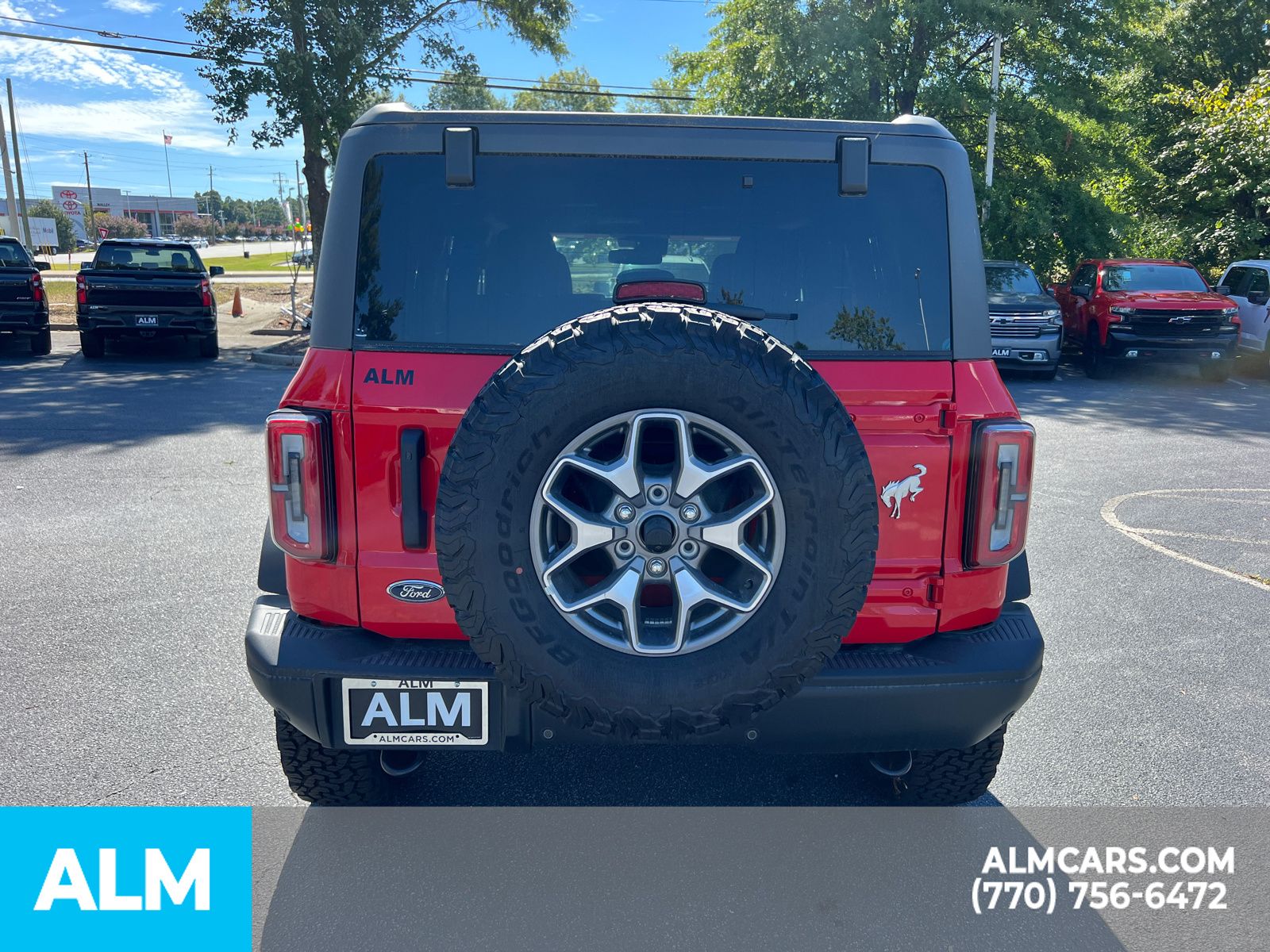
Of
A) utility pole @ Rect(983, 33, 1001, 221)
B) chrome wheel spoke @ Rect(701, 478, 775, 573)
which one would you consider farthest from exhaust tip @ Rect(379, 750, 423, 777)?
utility pole @ Rect(983, 33, 1001, 221)

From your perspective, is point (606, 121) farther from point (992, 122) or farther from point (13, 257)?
point (992, 122)

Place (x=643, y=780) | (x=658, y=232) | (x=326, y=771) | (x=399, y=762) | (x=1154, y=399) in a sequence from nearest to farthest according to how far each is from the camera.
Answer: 1. (x=658, y=232)
2. (x=326, y=771)
3. (x=399, y=762)
4. (x=643, y=780)
5. (x=1154, y=399)

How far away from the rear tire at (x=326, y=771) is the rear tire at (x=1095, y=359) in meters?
15.2

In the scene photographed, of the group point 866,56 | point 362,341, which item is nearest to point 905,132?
point 362,341

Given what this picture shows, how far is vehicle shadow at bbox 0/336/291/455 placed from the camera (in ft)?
31.8

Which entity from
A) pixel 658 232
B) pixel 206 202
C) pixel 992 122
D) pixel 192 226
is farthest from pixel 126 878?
pixel 206 202

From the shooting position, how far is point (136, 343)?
57.0ft

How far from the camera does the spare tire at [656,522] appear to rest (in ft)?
7.38

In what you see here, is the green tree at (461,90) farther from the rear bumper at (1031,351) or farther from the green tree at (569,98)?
the green tree at (569,98)

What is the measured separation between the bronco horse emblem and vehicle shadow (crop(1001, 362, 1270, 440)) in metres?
9.53

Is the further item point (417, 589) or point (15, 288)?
point (15, 288)

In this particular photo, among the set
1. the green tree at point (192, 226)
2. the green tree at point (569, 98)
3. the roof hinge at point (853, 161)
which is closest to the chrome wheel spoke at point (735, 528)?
the roof hinge at point (853, 161)

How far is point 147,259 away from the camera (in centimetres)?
1611

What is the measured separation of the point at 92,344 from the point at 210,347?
169 centimetres
